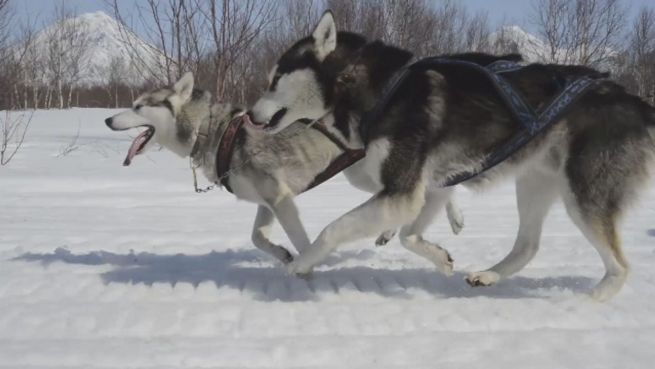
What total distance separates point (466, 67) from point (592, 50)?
23.1 m

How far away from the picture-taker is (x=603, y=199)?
3.24m

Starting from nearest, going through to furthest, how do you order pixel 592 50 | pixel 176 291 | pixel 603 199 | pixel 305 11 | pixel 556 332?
1. pixel 556 332
2. pixel 603 199
3. pixel 176 291
4. pixel 305 11
5. pixel 592 50

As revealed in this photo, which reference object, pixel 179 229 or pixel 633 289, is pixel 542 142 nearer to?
pixel 633 289

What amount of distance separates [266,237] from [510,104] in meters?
1.89

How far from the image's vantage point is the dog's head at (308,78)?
3422mm

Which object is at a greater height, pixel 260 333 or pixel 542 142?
pixel 542 142

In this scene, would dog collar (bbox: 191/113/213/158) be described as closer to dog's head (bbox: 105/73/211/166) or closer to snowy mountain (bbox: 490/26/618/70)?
dog's head (bbox: 105/73/211/166)

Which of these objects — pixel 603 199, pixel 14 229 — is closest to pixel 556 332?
pixel 603 199

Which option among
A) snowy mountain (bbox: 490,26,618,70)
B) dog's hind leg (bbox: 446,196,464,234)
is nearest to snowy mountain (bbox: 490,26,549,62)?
snowy mountain (bbox: 490,26,618,70)

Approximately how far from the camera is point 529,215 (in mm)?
3803

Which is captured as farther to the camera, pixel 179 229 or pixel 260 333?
pixel 179 229

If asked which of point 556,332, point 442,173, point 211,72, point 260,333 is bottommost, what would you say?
point 211,72

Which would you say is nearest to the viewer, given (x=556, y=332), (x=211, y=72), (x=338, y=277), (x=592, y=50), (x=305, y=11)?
(x=556, y=332)

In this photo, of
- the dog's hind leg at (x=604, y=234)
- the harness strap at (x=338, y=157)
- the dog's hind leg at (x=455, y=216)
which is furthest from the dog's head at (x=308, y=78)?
the dog's hind leg at (x=455, y=216)
